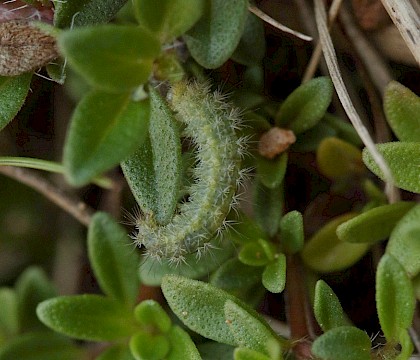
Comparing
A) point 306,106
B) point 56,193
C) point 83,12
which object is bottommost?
point 56,193

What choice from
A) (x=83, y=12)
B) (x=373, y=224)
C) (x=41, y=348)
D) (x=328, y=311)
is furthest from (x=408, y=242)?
(x=41, y=348)

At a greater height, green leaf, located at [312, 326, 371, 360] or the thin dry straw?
the thin dry straw

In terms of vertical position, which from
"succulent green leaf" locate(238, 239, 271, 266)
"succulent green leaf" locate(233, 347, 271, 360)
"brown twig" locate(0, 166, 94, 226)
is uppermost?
"succulent green leaf" locate(233, 347, 271, 360)

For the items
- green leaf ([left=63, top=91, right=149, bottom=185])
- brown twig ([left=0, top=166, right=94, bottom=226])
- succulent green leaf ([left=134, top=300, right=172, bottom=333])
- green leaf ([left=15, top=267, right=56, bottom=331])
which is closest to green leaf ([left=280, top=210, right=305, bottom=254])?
succulent green leaf ([left=134, top=300, right=172, bottom=333])

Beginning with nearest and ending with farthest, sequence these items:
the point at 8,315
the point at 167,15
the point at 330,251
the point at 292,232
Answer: the point at 167,15, the point at 292,232, the point at 330,251, the point at 8,315

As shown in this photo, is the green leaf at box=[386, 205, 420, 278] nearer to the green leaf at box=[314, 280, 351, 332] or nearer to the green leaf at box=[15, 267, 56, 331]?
the green leaf at box=[314, 280, 351, 332]

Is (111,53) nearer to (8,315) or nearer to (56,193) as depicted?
(56,193)

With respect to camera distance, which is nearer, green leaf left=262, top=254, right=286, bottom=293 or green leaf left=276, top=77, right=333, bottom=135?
green leaf left=262, top=254, right=286, bottom=293
